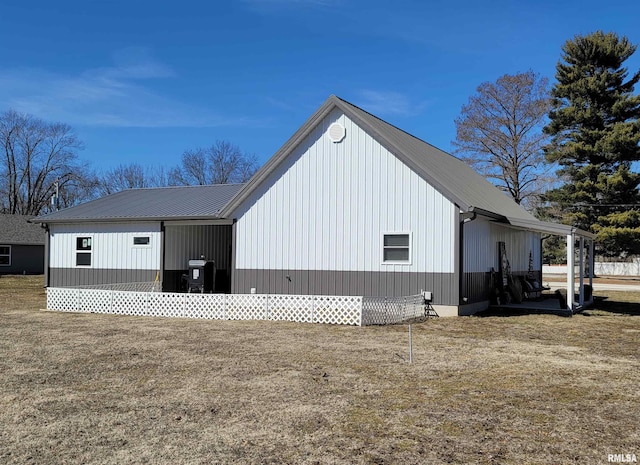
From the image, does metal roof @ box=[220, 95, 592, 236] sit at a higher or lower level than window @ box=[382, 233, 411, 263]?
higher

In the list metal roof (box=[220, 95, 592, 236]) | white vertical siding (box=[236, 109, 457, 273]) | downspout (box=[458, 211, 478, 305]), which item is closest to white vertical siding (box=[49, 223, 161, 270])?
metal roof (box=[220, 95, 592, 236])

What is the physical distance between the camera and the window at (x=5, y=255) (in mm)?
39719

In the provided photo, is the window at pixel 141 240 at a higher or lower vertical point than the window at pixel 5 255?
higher

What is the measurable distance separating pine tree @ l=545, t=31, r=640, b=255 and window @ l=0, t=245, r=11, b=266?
126 feet

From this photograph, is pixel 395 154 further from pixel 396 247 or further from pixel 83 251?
pixel 83 251

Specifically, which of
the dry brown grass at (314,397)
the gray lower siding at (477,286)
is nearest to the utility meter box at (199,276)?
the dry brown grass at (314,397)

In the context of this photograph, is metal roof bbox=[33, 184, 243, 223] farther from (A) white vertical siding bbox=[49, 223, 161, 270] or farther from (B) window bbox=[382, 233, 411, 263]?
(B) window bbox=[382, 233, 411, 263]

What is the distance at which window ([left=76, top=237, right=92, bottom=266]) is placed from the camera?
74.8 ft

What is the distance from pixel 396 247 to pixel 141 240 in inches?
406

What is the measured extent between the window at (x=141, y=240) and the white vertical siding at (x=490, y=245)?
11818mm

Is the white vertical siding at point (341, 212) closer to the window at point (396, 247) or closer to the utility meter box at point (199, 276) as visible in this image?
the window at point (396, 247)

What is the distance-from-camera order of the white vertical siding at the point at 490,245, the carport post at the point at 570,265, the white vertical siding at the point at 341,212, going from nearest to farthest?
the white vertical siding at the point at 341,212
the carport post at the point at 570,265
the white vertical siding at the point at 490,245

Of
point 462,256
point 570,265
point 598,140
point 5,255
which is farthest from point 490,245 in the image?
point 5,255

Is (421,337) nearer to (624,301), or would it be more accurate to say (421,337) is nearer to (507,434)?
(507,434)
